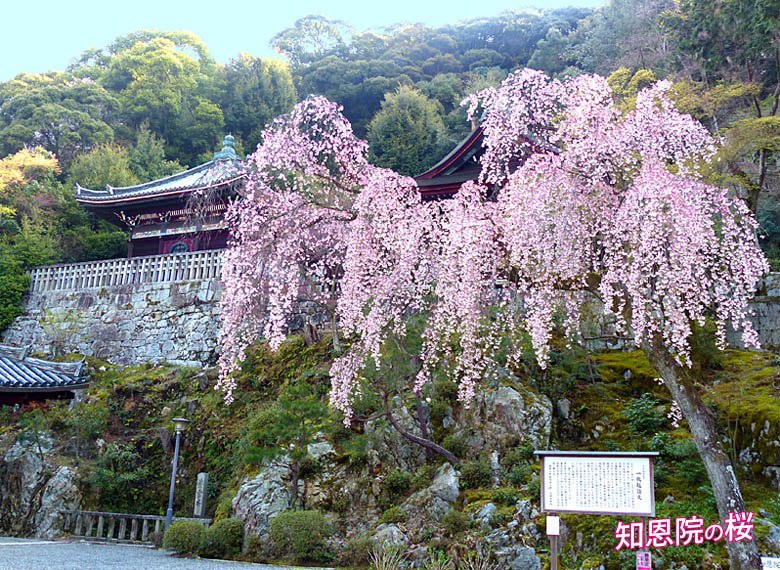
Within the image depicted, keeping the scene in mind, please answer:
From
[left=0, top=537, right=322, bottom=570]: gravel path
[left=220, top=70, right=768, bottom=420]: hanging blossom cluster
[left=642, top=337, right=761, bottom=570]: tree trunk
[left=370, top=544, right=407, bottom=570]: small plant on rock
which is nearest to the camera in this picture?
[left=642, top=337, right=761, bottom=570]: tree trunk

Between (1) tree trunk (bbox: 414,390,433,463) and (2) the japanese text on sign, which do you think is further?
(1) tree trunk (bbox: 414,390,433,463)

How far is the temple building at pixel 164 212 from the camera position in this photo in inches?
745

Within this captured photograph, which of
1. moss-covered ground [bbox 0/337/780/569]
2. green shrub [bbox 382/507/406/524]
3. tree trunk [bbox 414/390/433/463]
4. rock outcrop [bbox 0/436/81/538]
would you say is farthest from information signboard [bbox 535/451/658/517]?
rock outcrop [bbox 0/436/81/538]

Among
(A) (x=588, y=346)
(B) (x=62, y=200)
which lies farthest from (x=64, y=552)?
(B) (x=62, y=200)

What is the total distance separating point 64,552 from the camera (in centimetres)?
879

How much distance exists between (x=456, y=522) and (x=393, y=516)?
1.12m

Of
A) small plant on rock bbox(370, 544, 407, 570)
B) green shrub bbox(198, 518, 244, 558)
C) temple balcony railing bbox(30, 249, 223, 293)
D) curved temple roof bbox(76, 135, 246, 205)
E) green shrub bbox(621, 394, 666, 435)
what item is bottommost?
green shrub bbox(198, 518, 244, 558)

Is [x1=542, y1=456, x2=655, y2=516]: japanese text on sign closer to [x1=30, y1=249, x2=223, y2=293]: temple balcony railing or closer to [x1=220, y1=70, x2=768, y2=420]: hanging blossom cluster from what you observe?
[x1=220, y1=70, x2=768, y2=420]: hanging blossom cluster

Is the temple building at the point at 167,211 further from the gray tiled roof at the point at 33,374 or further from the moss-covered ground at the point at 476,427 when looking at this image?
the gray tiled roof at the point at 33,374

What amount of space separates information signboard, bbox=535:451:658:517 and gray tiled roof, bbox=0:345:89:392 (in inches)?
451

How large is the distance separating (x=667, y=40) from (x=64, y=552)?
25953mm

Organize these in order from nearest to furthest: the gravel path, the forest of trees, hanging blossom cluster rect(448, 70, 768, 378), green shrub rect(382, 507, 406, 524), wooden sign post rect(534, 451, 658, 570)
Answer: wooden sign post rect(534, 451, 658, 570)
hanging blossom cluster rect(448, 70, 768, 378)
the gravel path
green shrub rect(382, 507, 406, 524)
the forest of trees

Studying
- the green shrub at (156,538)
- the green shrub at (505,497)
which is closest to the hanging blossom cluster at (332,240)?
the green shrub at (505,497)

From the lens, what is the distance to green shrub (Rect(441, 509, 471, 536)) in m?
7.84
